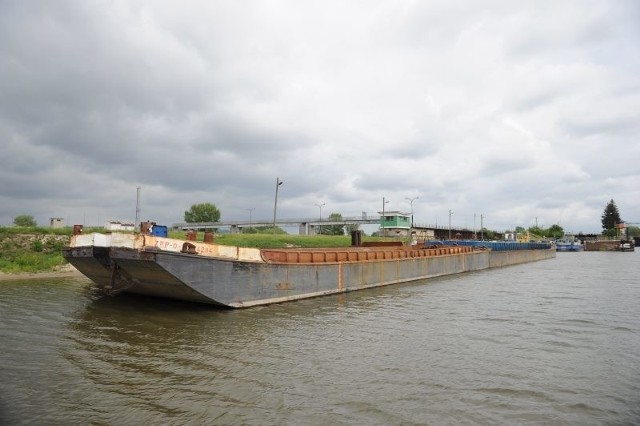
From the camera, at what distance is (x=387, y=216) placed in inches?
3654

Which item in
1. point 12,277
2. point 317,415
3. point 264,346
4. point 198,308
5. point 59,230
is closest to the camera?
point 317,415

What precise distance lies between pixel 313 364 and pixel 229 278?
732 centimetres

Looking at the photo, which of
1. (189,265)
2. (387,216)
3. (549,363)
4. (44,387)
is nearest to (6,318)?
(189,265)

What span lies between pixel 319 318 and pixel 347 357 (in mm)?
4897

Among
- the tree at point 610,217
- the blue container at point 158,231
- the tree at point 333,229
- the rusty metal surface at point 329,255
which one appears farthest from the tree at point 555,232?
the blue container at point 158,231

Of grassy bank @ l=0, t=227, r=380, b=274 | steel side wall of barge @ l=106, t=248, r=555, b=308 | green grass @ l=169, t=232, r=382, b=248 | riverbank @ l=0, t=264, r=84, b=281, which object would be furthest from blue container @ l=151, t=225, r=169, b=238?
green grass @ l=169, t=232, r=382, b=248

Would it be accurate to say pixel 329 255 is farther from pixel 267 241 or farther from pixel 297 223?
pixel 297 223

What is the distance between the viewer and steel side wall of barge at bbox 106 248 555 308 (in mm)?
14651

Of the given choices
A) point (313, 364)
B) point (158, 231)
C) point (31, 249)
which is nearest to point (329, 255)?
point (158, 231)

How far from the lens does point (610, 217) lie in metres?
165

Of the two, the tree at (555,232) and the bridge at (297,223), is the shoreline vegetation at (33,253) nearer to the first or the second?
the bridge at (297,223)

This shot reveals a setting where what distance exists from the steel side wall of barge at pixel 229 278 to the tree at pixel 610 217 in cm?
18045

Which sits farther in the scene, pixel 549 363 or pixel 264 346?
pixel 264 346

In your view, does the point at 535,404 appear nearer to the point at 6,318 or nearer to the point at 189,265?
the point at 189,265
